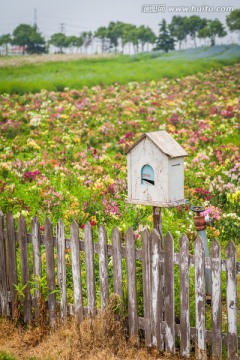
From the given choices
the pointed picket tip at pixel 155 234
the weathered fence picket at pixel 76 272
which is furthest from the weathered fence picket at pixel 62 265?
the pointed picket tip at pixel 155 234

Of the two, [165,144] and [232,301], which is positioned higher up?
[165,144]

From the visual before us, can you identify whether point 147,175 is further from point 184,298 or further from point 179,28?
point 179,28

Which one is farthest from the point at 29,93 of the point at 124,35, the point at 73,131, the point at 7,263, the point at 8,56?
the point at 7,263

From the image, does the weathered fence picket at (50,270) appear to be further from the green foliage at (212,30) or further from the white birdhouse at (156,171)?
the green foliage at (212,30)

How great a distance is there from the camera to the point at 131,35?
23.9 metres

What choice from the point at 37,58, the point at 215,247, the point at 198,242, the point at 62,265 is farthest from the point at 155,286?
the point at 37,58

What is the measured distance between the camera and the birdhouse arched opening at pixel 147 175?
614 centimetres

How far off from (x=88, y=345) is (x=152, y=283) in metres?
1.01

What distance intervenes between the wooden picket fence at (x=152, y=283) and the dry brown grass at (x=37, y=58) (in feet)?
43.3

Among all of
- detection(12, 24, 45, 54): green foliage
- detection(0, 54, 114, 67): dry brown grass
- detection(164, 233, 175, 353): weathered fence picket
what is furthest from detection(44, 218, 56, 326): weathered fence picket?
detection(12, 24, 45, 54): green foliage

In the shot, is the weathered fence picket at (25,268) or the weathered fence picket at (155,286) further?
the weathered fence picket at (25,268)

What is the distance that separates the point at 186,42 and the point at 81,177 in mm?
17863

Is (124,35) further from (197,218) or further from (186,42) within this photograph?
(197,218)

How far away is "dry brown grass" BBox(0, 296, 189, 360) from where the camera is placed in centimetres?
585
